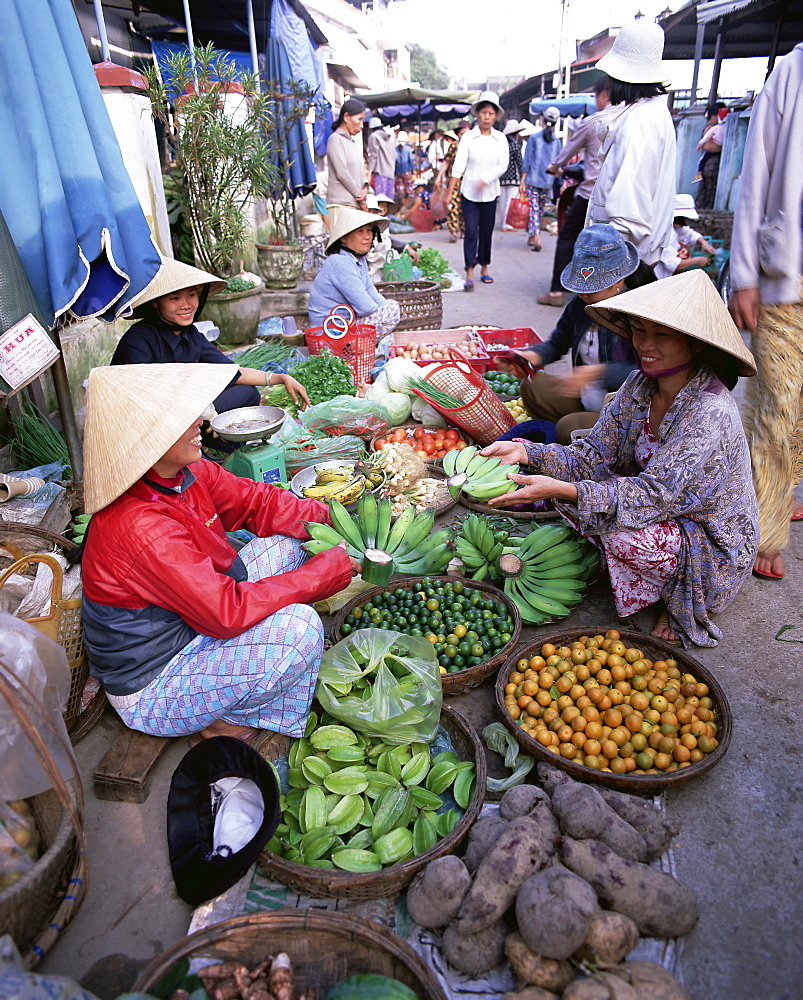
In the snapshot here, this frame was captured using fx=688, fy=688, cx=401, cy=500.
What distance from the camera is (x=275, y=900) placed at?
182 centimetres

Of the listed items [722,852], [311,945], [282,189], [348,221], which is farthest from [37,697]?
[282,189]

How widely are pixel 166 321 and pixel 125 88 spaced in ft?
7.75

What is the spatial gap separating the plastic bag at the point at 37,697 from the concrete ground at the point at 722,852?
406 millimetres

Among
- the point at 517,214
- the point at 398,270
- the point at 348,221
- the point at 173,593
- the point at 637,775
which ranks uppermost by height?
the point at 348,221

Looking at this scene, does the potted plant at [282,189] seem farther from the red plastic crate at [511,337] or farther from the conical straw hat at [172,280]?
the conical straw hat at [172,280]

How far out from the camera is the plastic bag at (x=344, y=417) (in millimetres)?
4320

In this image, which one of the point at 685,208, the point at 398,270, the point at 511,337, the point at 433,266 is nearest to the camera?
the point at 511,337

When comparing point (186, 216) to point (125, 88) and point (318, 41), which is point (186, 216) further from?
point (318, 41)

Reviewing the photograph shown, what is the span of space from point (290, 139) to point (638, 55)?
5549 mm

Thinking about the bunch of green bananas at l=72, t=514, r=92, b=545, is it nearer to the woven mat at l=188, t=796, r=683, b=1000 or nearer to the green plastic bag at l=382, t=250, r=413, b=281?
the woven mat at l=188, t=796, r=683, b=1000

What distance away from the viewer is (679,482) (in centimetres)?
249

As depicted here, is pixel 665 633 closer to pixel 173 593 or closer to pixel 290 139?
pixel 173 593

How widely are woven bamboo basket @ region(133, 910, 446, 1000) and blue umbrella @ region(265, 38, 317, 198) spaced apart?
824cm

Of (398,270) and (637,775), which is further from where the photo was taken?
(398,270)
